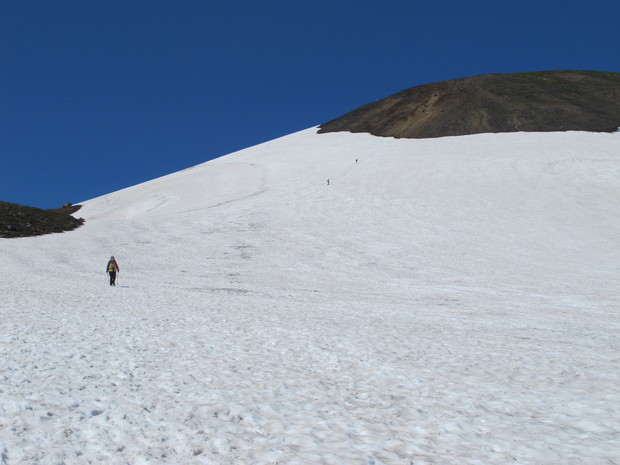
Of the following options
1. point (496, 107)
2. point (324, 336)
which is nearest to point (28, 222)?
point (324, 336)

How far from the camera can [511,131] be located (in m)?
61.1

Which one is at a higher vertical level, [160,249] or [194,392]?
[160,249]

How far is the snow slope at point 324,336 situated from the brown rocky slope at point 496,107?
24.7m

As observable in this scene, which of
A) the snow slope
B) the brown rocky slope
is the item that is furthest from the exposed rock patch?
the brown rocky slope

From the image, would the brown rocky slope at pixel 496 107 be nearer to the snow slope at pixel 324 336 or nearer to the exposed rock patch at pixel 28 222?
the snow slope at pixel 324 336

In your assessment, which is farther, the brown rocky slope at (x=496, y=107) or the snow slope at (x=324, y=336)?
the brown rocky slope at (x=496, y=107)

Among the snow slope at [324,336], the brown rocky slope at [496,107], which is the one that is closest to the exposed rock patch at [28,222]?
the snow slope at [324,336]

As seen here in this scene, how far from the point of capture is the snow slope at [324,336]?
655 centimetres

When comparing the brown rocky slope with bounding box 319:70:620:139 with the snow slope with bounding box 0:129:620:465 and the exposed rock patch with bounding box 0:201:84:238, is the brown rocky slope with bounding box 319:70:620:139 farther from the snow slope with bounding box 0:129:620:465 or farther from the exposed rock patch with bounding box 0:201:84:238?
the exposed rock patch with bounding box 0:201:84:238

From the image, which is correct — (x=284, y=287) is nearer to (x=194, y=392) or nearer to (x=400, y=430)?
(x=194, y=392)

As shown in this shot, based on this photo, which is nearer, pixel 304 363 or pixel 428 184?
pixel 304 363

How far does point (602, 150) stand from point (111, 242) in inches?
1760

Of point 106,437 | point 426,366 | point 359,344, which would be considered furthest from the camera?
point 359,344

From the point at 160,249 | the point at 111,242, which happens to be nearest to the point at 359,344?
the point at 160,249
